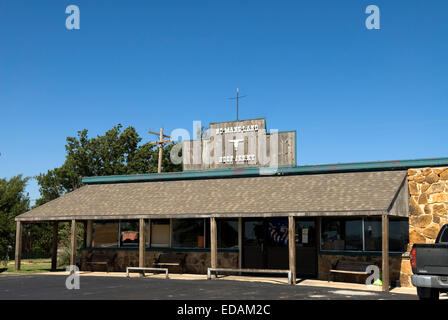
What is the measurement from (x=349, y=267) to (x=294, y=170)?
182 inches

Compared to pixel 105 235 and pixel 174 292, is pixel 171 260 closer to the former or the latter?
pixel 105 235

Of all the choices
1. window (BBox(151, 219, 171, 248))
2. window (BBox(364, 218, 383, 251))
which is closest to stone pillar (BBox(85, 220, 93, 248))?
window (BBox(151, 219, 171, 248))

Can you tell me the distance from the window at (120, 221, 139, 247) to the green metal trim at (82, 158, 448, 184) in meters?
2.09

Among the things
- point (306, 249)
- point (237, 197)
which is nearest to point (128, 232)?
point (237, 197)

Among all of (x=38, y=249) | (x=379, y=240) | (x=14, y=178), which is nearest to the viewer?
(x=379, y=240)

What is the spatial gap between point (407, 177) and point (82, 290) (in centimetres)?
1154

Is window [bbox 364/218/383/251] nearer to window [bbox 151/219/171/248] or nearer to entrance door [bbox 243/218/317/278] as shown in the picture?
entrance door [bbox 243/218/317/278]

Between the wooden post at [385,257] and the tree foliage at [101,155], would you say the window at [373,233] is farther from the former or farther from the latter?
the tree foliage at [101,155]

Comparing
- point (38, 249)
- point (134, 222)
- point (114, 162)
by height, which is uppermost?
point (114, 162)

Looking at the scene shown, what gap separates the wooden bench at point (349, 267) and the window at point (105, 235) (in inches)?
391

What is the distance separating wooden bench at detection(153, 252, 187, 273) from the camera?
2262 cm

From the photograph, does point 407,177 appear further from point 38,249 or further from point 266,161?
point 38,249
